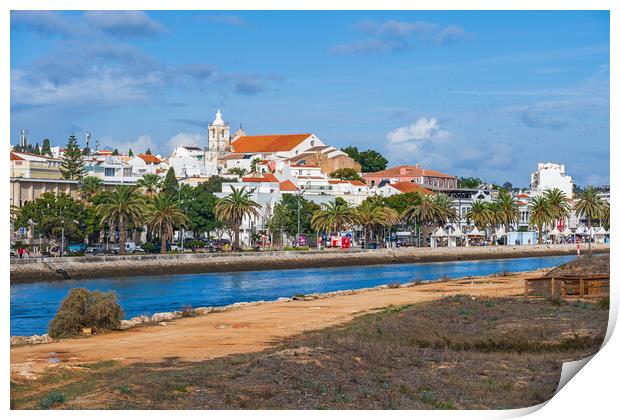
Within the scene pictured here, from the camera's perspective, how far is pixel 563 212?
11375 centimetres

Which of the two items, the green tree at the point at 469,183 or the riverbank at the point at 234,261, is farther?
the green tree at the point at 469,183

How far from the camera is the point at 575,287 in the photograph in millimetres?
34844

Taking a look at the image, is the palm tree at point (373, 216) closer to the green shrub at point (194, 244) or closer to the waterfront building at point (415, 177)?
the green shrub at point (194, 244)

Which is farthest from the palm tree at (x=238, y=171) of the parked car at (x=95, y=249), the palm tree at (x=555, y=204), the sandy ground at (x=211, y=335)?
the sandy ground at (x=211, y=335)

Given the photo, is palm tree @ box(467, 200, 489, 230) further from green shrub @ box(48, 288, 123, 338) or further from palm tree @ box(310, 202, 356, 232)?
green shrub @ box(48, 288, 123, 338)

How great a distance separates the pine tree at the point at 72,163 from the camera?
95.6 meters

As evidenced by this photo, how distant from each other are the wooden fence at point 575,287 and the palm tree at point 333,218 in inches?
2248

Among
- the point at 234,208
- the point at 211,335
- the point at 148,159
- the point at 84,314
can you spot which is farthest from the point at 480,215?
the point at 211,335

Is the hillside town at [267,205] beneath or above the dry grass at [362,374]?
above

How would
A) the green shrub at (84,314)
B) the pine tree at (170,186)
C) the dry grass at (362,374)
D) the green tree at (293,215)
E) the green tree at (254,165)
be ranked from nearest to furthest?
the dry grass at (362,374)
the green shrub at (84,314)
the pine tree at (170,186)
the green tree at (293,215)
the green tree at (254,165)

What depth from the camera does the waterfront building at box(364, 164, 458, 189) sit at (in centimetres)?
13388

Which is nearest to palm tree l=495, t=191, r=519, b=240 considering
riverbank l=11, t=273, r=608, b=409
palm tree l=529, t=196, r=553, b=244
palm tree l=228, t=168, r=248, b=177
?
palm tree l=529, t=196, r=553, b=244

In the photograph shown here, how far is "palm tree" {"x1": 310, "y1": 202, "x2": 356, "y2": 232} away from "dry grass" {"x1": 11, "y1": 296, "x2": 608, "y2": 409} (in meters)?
66.0
